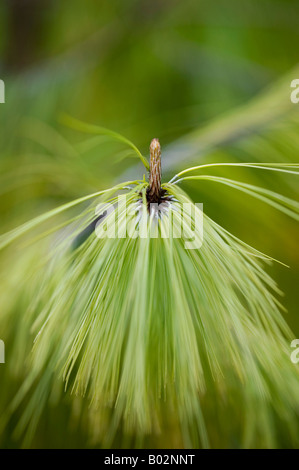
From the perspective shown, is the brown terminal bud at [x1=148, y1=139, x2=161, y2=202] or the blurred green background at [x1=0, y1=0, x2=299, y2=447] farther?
the blurred green background at [x1=0, y1=0, x2=299, y2=447]

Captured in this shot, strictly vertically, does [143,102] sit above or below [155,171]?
above

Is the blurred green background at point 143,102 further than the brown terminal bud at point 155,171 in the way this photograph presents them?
Yes

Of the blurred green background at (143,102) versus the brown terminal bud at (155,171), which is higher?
the blurred green background at (143,102)

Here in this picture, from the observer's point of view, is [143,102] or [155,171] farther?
[143,102]
